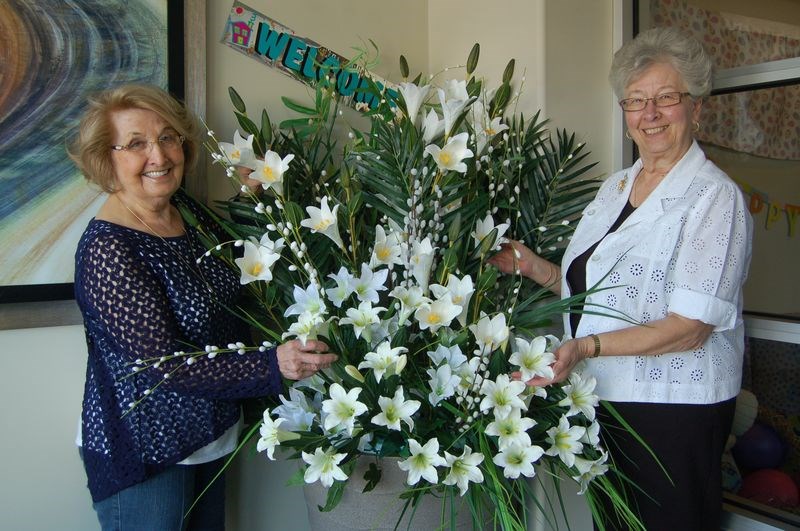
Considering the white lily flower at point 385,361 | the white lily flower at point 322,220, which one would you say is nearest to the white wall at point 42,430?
the white lily flower at point 322,220

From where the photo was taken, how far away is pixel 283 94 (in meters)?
2.11

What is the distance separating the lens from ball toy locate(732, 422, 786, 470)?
2.09 meters

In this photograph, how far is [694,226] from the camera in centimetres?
150

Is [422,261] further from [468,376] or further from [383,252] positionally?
[468,376]

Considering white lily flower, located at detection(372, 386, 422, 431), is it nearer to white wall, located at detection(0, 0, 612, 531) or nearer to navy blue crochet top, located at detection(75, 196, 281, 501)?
navy blue crochet top, located at detection(75, 196, 281, 501)

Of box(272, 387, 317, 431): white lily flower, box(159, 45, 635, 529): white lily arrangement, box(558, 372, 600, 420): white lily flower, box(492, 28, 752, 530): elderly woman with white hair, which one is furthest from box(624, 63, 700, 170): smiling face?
box(272, 387, 317, 431): white lily flower

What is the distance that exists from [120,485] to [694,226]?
4.44ft

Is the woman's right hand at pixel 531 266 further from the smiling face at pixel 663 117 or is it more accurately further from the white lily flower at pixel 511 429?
the white lily flower at pixel 511 429

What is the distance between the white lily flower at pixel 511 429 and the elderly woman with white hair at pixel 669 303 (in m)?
0.17

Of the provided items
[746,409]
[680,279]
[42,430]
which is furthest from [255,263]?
[746,409]

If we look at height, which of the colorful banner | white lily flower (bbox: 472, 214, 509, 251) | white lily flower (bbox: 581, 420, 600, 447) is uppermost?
the colorful banner

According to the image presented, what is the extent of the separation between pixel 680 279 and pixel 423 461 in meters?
0.67

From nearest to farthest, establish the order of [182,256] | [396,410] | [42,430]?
[396,410] → [182,256] → [42,430]

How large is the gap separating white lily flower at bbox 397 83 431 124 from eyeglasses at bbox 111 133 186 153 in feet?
1.79
